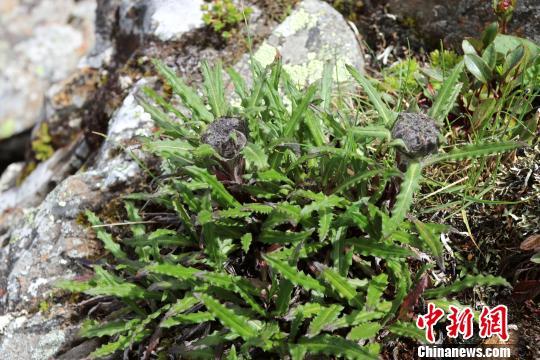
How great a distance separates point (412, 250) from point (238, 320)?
92cm

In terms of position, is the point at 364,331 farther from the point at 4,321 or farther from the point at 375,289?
the point at 4,321

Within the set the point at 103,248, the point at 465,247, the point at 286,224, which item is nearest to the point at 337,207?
the point at 286,224

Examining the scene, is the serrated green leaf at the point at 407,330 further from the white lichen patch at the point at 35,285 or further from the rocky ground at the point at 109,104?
the white lichen patch at the point at 35,285

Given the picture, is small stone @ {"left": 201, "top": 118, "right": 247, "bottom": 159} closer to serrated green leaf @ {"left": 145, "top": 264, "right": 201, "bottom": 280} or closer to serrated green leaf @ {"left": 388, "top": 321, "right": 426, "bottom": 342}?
serrated green leaf @ {"left": 145, "top": 264, "right": 201, "bottom": 280}

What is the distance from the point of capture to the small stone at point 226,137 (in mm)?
2617

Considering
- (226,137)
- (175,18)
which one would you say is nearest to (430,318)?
(226,137)

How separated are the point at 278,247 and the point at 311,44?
1.82 metres

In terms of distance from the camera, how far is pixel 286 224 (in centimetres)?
286

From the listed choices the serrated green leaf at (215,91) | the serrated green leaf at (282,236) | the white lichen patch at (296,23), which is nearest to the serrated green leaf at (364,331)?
the serrated green leaf at (282,236)

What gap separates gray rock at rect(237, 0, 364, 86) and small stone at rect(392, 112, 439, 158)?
1.33 meters

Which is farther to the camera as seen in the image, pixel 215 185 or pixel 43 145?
pixel 43 145

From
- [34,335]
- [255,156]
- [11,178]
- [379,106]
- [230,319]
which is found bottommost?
[11,178]

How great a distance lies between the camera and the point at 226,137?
8.63 ft

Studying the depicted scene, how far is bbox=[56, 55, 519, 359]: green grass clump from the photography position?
8.12ft
